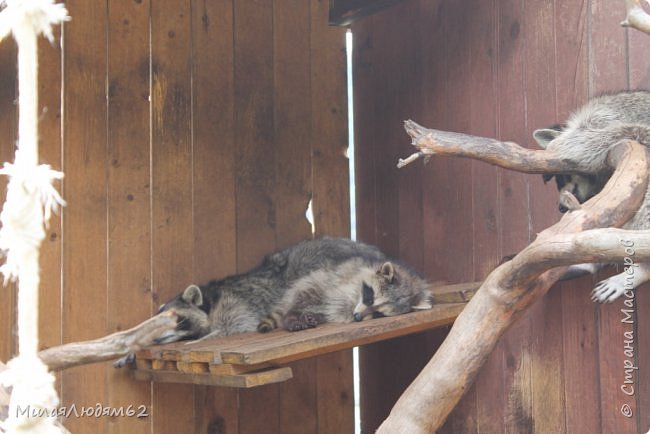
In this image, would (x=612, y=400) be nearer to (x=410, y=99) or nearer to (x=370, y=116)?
(x=410, y=99)

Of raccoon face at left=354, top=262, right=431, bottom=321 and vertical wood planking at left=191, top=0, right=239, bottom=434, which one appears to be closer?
raccoon face at left=354, top=262, right=431, bottom=321

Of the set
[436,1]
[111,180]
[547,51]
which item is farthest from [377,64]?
[111,180]

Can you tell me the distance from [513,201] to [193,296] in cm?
160

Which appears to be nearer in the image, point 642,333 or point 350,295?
point 642,333

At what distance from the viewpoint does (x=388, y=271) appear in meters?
3.75

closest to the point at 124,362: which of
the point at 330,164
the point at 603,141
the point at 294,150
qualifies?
the point at 294,150

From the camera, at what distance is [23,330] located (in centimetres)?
118

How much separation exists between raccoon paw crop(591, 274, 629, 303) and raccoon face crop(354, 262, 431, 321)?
83cm

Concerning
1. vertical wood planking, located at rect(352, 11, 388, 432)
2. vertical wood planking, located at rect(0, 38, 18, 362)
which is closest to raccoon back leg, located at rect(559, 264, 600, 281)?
vertical wood planking, located at rect(352, 11, 388, 432)

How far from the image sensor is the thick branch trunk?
7.33 ft

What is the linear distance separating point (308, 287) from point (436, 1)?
1.62 meters

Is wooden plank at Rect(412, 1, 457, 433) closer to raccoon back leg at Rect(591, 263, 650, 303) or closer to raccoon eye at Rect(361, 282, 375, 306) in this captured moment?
raccoon eye at Rect(361, 282, 375, 306)

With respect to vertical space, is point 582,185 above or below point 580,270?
above
